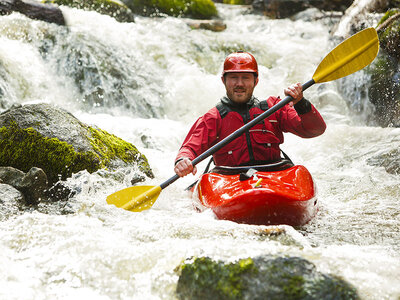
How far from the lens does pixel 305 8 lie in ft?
53.0

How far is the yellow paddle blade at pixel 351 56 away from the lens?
360cm

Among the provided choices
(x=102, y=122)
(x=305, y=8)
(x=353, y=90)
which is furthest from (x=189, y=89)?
(x=305, y=8)

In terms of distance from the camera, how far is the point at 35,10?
31.5 feet

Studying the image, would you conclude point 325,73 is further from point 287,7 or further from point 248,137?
point 287,7

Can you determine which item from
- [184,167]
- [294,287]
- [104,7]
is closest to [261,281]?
[294,287]

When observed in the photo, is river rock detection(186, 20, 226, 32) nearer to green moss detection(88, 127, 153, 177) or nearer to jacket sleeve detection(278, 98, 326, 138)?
green moss detection(88, 127, 153, 177)

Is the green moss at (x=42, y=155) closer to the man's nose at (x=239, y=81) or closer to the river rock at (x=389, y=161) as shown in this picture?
the man's nose at (x=239, y=81)

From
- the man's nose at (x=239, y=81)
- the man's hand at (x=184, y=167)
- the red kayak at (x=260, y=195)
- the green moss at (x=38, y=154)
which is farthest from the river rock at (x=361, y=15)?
the green moss at (x=38, y=154)

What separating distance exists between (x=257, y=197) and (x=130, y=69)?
24.1 ft

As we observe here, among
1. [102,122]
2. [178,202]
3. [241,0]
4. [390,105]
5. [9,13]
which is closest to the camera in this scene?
[178,202]

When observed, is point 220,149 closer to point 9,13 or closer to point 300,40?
point 9,13

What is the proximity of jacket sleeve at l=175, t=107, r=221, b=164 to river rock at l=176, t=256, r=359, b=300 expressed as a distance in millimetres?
1676

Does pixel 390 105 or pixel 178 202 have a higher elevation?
pixel 390 105

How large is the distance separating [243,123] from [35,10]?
26.4 ft
